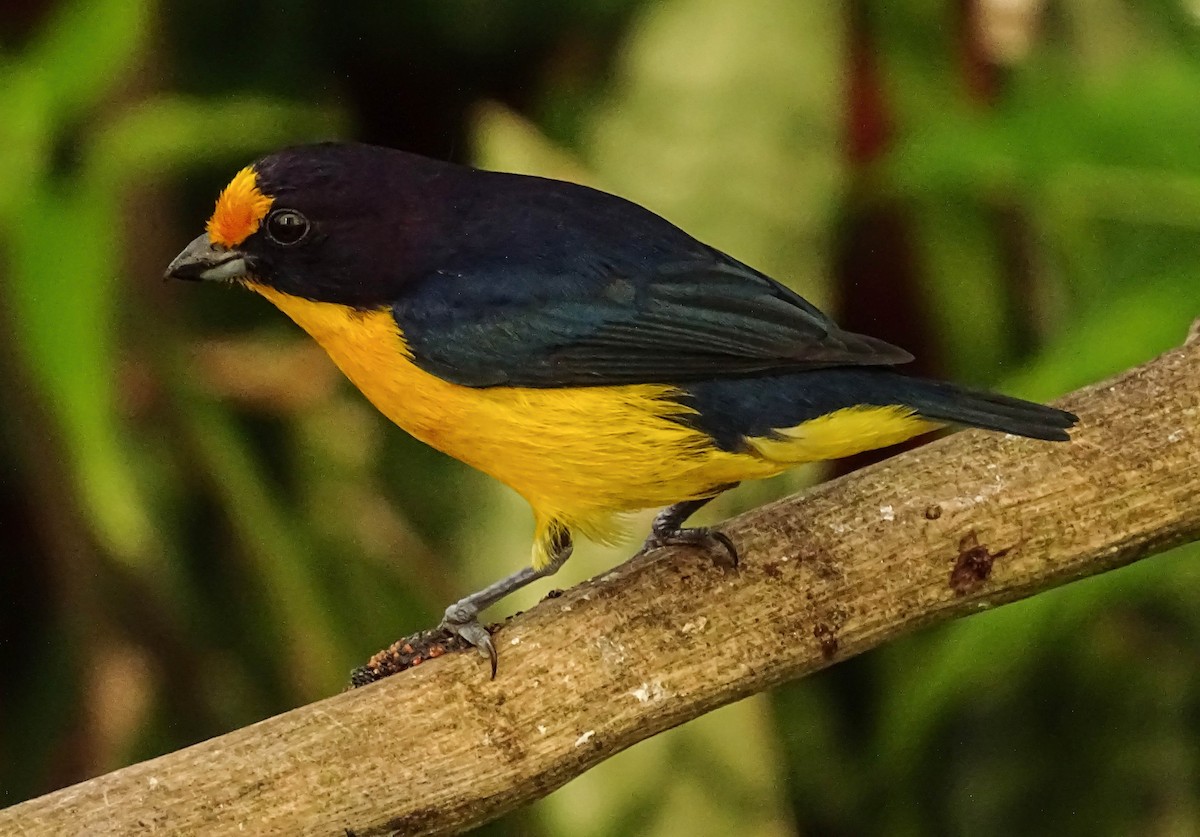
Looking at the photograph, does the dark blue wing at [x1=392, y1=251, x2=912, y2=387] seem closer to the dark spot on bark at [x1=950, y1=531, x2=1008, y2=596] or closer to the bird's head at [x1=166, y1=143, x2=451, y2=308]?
the bird's head at [x1=166, y1=143, x2=451, y2=308]

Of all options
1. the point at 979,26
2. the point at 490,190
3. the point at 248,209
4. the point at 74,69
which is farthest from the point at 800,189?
the point at 74,69

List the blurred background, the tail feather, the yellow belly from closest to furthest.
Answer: the tail feather → the yellow belly → the blurred background

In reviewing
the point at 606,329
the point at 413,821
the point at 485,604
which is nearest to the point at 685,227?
the point at 606,329

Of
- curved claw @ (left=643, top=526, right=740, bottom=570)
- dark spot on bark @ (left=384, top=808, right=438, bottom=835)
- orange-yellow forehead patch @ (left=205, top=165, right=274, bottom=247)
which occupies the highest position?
orange-yellow forehead patch @ (left=205, top=165, right=274, bottom=247)

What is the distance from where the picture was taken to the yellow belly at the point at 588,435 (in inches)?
46.9

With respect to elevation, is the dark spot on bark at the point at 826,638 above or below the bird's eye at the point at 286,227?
below

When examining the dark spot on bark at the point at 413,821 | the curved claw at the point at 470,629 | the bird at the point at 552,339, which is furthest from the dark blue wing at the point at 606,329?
the dark spot on bark at the point at 413,821

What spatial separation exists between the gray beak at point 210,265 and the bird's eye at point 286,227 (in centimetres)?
4

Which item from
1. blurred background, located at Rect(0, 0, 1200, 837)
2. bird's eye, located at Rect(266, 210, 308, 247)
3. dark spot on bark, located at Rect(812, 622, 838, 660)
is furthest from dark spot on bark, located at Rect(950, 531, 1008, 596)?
bird's eye, located at Rect(266, 210, 308, 247)

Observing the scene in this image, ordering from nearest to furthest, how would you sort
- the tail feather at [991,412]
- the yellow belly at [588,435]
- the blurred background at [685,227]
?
1. the tail feather at [991,412]
2. the yellow belly at [588,435]
3. the blurred background at [685,227]

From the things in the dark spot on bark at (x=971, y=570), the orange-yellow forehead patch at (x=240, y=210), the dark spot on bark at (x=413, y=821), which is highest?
the orange-yellow forehead patch at (x=240, y=210)

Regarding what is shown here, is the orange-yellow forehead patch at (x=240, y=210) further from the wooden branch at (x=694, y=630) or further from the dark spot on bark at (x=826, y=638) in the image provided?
the dark spot on bark at (x=826, y=638)

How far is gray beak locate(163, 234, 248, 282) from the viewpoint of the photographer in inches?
48.7

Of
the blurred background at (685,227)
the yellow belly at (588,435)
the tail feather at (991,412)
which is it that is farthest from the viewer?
the blurred background at (685,227)
